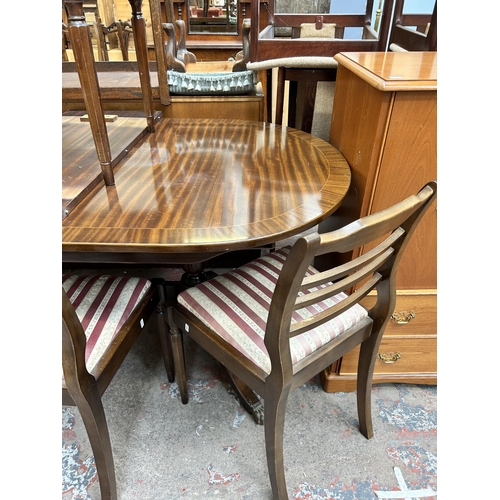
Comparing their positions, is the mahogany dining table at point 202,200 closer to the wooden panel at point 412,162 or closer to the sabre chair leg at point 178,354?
the wooden panel at point 412,162

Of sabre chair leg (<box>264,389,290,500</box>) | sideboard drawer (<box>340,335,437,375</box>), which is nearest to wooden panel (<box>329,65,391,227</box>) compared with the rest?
sideboard drawer (<box>340,335,437,375</box>)

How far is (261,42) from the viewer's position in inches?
69.3

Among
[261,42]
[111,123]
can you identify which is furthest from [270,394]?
[261,42]

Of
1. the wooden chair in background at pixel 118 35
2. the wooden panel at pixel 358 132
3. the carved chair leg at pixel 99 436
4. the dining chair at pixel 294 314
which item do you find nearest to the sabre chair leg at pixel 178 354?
the dining chair at pixel 294 314

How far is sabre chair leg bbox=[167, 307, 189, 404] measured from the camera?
1.19 metres

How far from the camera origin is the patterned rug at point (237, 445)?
1.15 meters

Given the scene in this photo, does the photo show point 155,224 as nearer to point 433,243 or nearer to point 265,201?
point 265,201

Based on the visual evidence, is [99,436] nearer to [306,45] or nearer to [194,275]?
[194,275]

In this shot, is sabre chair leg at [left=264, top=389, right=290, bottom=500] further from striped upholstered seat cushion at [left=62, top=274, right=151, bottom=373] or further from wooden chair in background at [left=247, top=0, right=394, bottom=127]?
wooden chair in background at [left=247, top=0, right=394, bottom=127]

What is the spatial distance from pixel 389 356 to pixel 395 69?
1001 millimetres

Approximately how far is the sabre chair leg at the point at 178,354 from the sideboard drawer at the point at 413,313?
65cm

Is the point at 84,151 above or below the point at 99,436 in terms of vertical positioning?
above

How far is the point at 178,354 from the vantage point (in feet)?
4.14

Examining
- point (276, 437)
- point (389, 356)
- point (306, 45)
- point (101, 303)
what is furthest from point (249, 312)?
point (306, 45)
